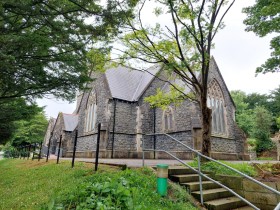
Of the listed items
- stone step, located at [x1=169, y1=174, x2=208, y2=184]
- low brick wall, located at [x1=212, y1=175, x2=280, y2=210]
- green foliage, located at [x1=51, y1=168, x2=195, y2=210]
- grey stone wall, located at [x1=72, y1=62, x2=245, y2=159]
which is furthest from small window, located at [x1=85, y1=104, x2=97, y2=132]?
low brick wall, located at [x1=212, y1=175, x2=280, y2=210]

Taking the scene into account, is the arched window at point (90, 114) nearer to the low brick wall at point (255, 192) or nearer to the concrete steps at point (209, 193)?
the concrete steps at point (209, 193)

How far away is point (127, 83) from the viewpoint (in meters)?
21.6

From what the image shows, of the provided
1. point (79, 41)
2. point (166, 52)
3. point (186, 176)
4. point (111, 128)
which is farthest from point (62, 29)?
point (111, 128)

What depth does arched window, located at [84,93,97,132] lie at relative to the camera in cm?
2072

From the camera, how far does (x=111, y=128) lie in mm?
17422

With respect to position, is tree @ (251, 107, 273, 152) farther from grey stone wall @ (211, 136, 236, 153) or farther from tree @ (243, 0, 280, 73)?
tree @ (243, 0, 280, 73)

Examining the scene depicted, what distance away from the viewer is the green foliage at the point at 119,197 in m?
3.35

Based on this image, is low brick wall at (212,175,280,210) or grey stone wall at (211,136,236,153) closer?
low brick wall at (212,175,280,210)

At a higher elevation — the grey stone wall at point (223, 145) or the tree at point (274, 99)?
the tree at point (274, 99)

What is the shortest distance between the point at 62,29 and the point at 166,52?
4.53 metres

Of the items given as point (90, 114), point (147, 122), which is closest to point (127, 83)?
point (90, 114)

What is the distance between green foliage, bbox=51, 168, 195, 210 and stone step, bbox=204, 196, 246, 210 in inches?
24.2

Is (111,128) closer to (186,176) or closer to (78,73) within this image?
(78,73)

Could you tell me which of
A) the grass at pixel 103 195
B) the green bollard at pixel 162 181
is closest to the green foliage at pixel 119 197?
the grass at pixel 103 195
